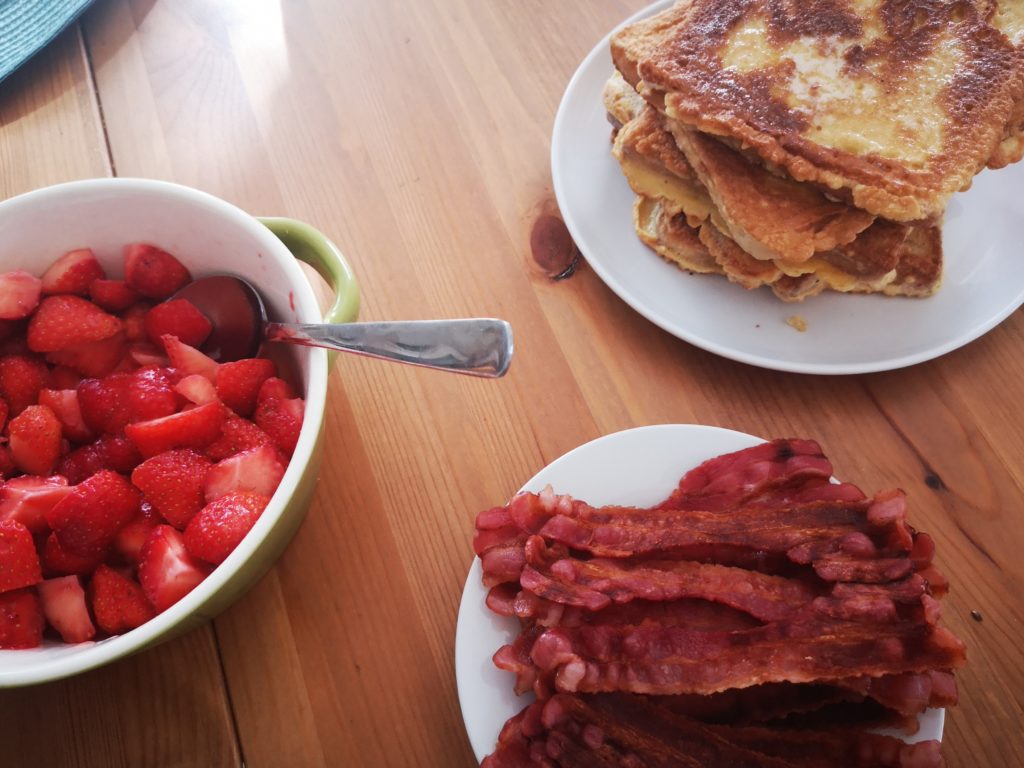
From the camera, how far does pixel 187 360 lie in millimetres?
840

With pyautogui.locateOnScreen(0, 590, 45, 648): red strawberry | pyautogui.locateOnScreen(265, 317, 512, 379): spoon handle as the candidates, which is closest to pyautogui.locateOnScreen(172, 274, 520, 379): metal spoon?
pyautogui.locateOnScreen(265, 317, 512, 379): spoon handle

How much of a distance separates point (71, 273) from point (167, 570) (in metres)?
0.38

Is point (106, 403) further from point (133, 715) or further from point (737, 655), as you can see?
point (737, 655)

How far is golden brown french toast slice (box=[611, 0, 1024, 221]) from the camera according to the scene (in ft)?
3.19

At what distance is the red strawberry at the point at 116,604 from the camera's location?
0.74 m

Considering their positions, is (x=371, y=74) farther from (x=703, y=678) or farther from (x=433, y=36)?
(x=703, y=678)

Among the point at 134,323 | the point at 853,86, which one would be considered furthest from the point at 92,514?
the point at 853,86

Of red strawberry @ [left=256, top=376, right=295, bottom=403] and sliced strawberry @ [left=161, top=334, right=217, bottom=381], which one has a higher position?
sliced strawberry @ [left=161, top=334, right=217, bottom=381]

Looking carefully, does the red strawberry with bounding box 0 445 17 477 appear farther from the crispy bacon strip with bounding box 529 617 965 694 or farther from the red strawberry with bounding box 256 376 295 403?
the crispy bacon strip with bounding box 529 617 965 694

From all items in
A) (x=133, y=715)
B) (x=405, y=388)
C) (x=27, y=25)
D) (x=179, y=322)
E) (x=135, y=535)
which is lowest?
(x=133, y=715)

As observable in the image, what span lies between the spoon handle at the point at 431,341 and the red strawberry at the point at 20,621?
1.17 ft

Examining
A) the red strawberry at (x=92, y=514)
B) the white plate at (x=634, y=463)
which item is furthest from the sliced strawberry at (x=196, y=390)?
the white plate at (x=634, y=463)

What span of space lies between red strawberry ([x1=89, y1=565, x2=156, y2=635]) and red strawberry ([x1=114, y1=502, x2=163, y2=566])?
31mm

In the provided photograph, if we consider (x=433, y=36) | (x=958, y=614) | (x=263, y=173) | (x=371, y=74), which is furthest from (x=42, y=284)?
(x=958, y=614)
